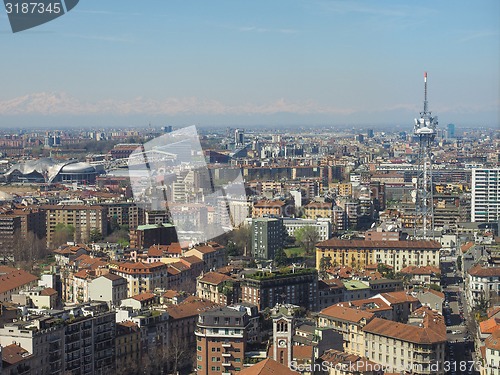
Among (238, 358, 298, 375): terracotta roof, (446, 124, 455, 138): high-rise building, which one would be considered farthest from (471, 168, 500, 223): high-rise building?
(446, 124, 455, 138): high-rise building

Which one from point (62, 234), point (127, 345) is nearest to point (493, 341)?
point (127, 345)

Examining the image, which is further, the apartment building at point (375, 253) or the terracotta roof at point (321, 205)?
the terracotta roof at point (321, 205)

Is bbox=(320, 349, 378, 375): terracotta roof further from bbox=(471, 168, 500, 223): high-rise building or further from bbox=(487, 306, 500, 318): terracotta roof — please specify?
bbox=(471, 168, 500, 223): high-rise building

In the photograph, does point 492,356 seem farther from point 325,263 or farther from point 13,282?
point 325,263

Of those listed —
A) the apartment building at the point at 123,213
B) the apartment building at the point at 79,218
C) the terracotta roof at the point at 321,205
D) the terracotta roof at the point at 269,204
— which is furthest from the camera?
the terracotta roof at the point at 321,205

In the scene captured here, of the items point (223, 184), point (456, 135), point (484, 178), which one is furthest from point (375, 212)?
point (456, 135)

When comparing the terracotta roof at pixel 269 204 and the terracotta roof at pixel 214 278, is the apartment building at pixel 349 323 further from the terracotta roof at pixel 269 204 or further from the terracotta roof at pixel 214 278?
the terracotta roof at pixel 269 204

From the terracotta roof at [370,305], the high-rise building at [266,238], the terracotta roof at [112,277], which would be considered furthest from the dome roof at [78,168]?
the terracotta roof at [370,305]

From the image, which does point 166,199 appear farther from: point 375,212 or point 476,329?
point 476,329
